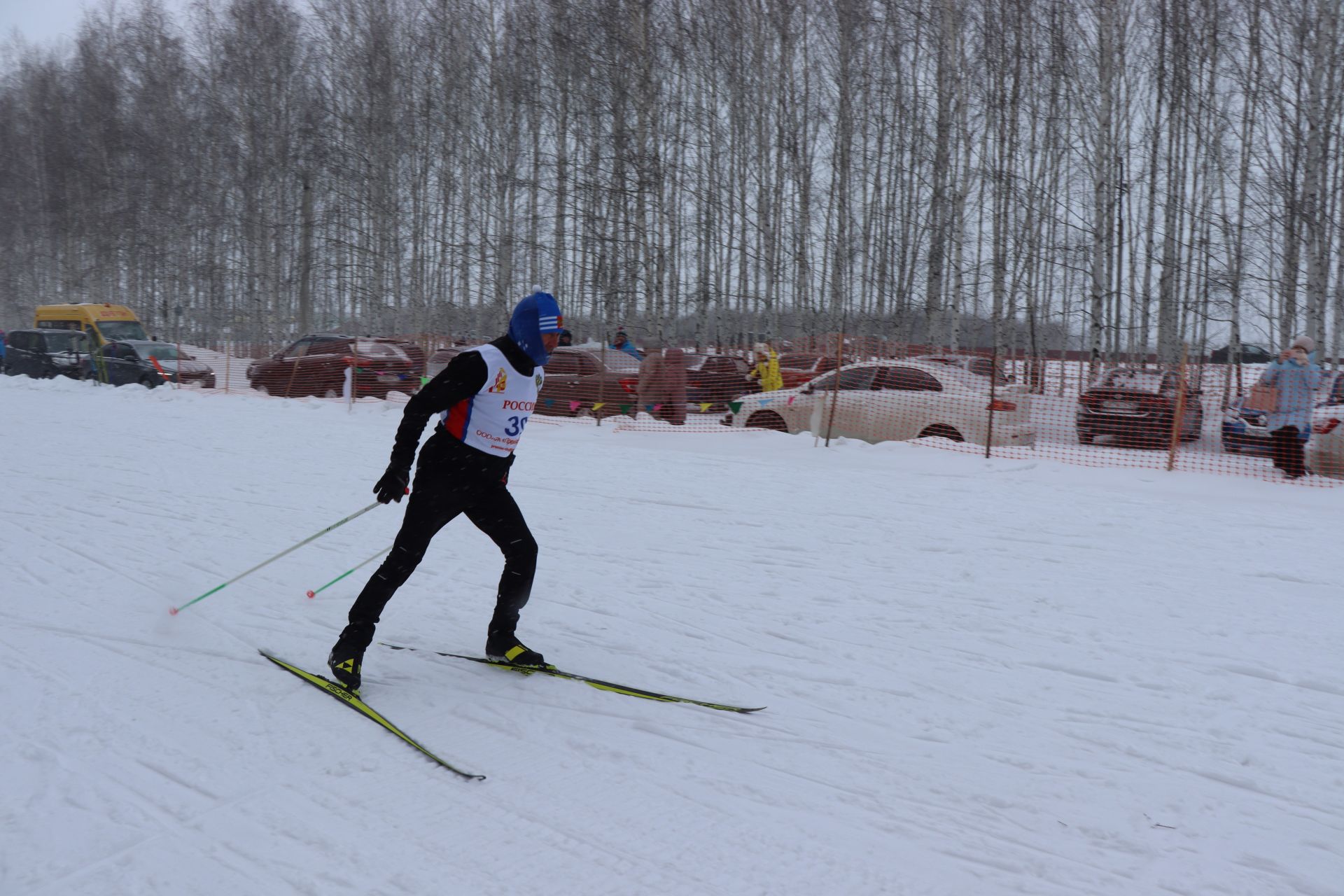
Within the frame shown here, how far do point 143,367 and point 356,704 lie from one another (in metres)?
21.6

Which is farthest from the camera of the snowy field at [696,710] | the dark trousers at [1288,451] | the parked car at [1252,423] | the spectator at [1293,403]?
the parked car at [1252,423]

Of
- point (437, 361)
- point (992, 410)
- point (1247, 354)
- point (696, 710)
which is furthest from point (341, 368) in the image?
point (1247, 354)

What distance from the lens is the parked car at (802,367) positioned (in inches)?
751

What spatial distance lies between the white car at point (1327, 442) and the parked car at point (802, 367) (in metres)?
7.43

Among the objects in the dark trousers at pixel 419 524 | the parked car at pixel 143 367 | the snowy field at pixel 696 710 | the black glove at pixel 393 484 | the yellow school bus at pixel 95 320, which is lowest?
the snowy field at pixel 696 710

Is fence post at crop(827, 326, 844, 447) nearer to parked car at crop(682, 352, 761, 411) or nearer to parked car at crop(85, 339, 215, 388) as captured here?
parked car at crop(682, 352, 761, 411)

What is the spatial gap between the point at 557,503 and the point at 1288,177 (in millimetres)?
16968

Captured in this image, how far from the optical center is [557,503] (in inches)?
358

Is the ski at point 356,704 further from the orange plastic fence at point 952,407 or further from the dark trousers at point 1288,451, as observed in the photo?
the dark trousers at point 1288,451

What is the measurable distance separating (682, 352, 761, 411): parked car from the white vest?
498 inches

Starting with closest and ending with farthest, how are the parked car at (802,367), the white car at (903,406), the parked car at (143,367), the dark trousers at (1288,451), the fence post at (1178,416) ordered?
the dark trousers at (1288,451), the fence post at (1178,416), the white car at (903,406), the parked car at (802,367), the parked car at (143,367)

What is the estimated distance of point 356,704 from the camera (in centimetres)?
414

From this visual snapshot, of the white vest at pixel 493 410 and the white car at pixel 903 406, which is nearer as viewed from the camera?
the white vest at pixel 493 410

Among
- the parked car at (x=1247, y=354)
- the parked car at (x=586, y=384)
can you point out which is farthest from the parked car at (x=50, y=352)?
the parked car at (x=1247, y=354)
